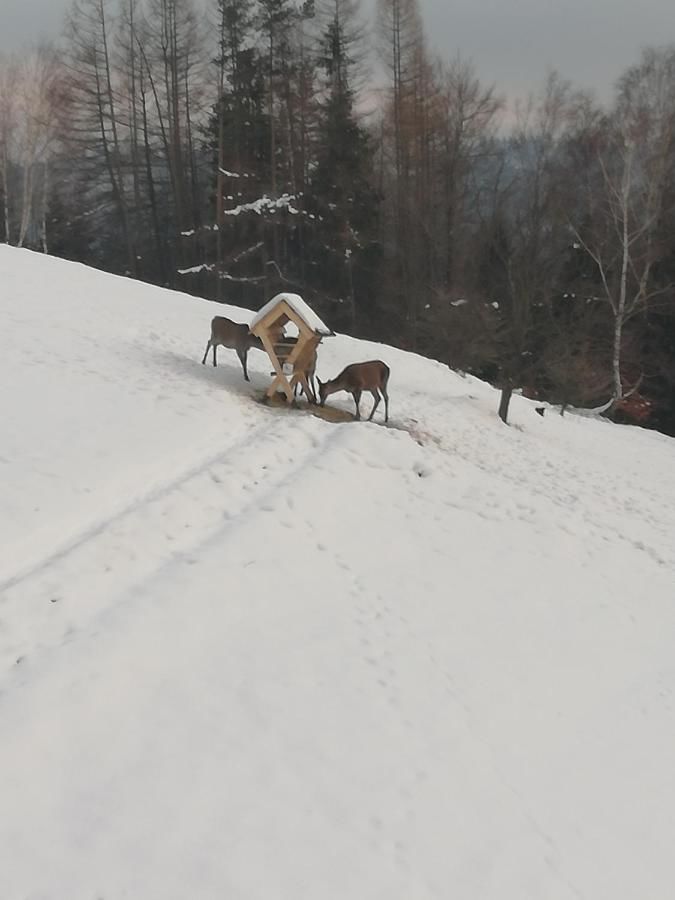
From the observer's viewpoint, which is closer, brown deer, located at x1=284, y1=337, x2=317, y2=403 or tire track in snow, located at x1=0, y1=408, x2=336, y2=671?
tire track in snow, located at x1=0, y1=408, x2=336, y2=671

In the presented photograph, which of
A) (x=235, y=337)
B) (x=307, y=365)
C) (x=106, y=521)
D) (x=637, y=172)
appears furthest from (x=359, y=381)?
(x=637, y=172)

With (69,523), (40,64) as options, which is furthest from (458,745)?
(40,64)

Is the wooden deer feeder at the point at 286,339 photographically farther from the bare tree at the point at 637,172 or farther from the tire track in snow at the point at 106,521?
the bare tree at the point at 637,172

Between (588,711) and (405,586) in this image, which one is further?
(405,586)

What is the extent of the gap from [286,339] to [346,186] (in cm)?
1881

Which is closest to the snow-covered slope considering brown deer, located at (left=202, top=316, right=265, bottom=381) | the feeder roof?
the feeder roof

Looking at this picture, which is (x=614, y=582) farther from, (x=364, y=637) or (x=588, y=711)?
(x=364, y=637)

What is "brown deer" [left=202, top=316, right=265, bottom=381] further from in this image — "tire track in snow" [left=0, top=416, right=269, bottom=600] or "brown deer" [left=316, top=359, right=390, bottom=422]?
"tire track in snow" [left=0, top=416, right=269, bottom=600]

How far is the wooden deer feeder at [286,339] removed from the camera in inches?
392

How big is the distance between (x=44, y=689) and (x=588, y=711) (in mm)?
4071

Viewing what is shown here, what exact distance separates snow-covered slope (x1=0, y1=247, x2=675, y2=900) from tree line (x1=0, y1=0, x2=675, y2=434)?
1683 cm

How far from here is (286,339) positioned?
10.9 m

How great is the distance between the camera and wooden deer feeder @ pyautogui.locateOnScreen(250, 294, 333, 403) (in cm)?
997

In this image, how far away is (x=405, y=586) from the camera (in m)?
6.22
